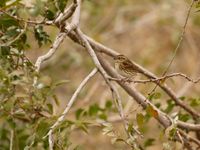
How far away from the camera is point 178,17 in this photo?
3225 mm

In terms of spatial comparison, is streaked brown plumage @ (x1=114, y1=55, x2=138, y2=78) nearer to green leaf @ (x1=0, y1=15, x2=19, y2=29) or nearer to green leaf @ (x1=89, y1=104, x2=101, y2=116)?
green leaf @ (x1=0, y1=15, x2=19, y2=29)

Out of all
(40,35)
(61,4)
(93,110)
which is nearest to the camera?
(61,4)

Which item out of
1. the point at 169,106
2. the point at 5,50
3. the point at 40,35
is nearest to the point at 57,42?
the point at 40,35

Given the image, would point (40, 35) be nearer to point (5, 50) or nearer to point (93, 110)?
point (5, 50)

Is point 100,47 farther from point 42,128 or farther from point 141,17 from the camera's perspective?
point 141,17

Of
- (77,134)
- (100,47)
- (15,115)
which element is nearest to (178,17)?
(77,134)

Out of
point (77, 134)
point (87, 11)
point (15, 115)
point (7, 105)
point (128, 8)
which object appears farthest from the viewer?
point (128, 8)

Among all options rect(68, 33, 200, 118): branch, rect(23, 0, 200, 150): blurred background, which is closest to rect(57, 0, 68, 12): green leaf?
rect(68, 33, 200, 118): branch

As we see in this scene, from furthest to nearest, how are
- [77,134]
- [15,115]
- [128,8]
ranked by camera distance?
[128,8]
[77,134]
[15,115]

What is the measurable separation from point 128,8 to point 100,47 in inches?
75.2

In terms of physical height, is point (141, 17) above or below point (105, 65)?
above

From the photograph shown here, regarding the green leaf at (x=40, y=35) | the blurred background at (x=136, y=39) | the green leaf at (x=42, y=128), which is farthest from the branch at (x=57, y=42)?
the blurred background at (x=136, y=39)

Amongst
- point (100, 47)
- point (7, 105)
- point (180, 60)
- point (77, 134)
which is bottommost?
point (7, 105)

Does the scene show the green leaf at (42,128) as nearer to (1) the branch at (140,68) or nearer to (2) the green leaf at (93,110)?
(1) the branch at (140,68)
